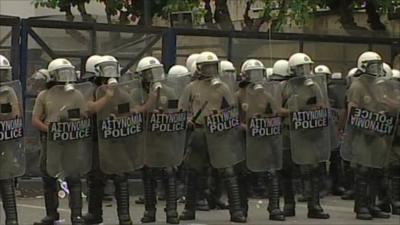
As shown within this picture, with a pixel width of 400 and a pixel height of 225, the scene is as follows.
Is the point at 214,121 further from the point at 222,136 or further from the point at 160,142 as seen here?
the point at 160,142

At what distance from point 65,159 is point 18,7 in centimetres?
1625

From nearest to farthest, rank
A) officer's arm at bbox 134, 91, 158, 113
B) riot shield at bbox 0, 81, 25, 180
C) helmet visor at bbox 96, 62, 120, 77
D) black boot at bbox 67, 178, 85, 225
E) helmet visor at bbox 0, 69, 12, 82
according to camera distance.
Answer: riot shield at bbox 0, 81, 25, 180, helmet visor at bbox 0, 69, 12, 82, black boot at bbox 67, 178, 85, 225, helmet visor at bbox 96, 62, 120, 77, officer's arm at bbox 134, 91, 158, 113

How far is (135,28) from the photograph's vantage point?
47.3 ft

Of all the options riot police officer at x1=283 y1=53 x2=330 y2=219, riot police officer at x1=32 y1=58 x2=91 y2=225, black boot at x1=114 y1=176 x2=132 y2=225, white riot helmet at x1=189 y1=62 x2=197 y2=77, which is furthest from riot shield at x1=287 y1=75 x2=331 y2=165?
riot police officer at x1=32 y1=58 x2=91 y2=225

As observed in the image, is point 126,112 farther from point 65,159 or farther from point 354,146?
point 354,146

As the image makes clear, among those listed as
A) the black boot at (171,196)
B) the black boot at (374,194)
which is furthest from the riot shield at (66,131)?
the black boot at (374,194)

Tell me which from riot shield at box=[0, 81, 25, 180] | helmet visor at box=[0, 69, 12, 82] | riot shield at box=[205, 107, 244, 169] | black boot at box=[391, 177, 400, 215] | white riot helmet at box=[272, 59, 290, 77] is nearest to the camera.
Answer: riot shield at box=[0, 81, 25, 180]

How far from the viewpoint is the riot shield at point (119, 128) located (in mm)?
9750

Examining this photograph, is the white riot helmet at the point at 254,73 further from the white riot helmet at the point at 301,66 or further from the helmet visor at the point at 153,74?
the helmet visor at the point at 153,74

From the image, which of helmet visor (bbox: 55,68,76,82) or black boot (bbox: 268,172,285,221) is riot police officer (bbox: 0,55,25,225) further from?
black boot (bbox: 268,172,285,221)

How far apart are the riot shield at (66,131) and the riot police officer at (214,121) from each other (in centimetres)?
143

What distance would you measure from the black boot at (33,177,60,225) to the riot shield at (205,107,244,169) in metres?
1.94

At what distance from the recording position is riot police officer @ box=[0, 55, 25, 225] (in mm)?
9172

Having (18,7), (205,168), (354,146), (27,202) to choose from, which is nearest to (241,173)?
(205,168)
